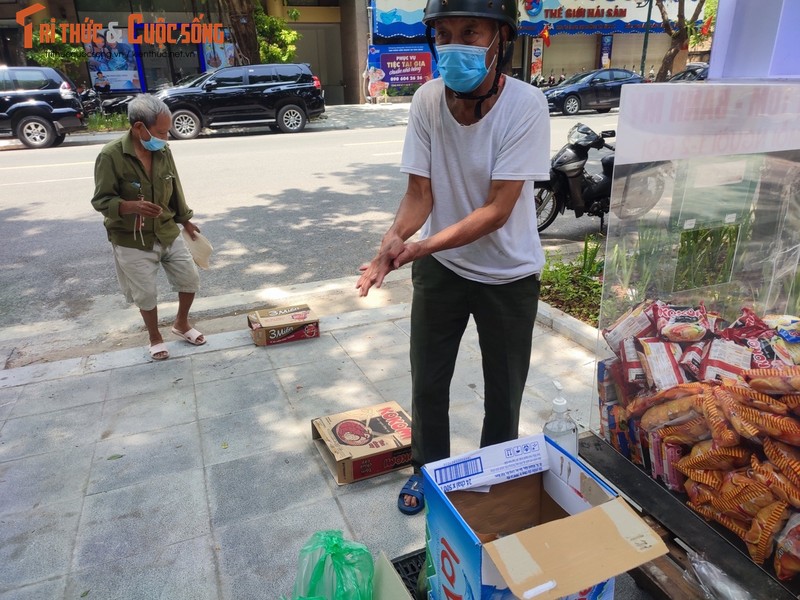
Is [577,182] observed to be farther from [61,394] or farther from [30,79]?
[30,79]

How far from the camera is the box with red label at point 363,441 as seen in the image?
2.72 m

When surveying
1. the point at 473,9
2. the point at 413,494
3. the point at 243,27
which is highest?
the point at 243,27

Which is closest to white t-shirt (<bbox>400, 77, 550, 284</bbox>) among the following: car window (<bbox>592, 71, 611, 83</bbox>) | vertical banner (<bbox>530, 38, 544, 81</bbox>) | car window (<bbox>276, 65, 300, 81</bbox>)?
car window (<bbox>276, 65, 300, 81</bbox>)

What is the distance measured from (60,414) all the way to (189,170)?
7.47 meters

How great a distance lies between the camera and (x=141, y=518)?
8.34 feet

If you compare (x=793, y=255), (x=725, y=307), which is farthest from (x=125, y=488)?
(x=793, y=255)

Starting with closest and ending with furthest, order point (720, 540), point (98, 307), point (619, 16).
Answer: point (720, 540)
point (98, 307)
point (619, 16)

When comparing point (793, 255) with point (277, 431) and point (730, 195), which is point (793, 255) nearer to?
point (730, 195)

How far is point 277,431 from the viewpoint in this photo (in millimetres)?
3166

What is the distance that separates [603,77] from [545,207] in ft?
45.0

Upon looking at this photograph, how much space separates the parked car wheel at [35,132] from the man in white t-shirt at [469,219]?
13.7 metres

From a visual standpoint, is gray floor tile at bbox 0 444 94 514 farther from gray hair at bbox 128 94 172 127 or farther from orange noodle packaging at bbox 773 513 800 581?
orange noodle packaging at bbox 773 513 800 581

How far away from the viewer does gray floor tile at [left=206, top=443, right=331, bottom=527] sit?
8.48 ft

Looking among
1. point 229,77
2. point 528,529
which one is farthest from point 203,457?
point 229,77
